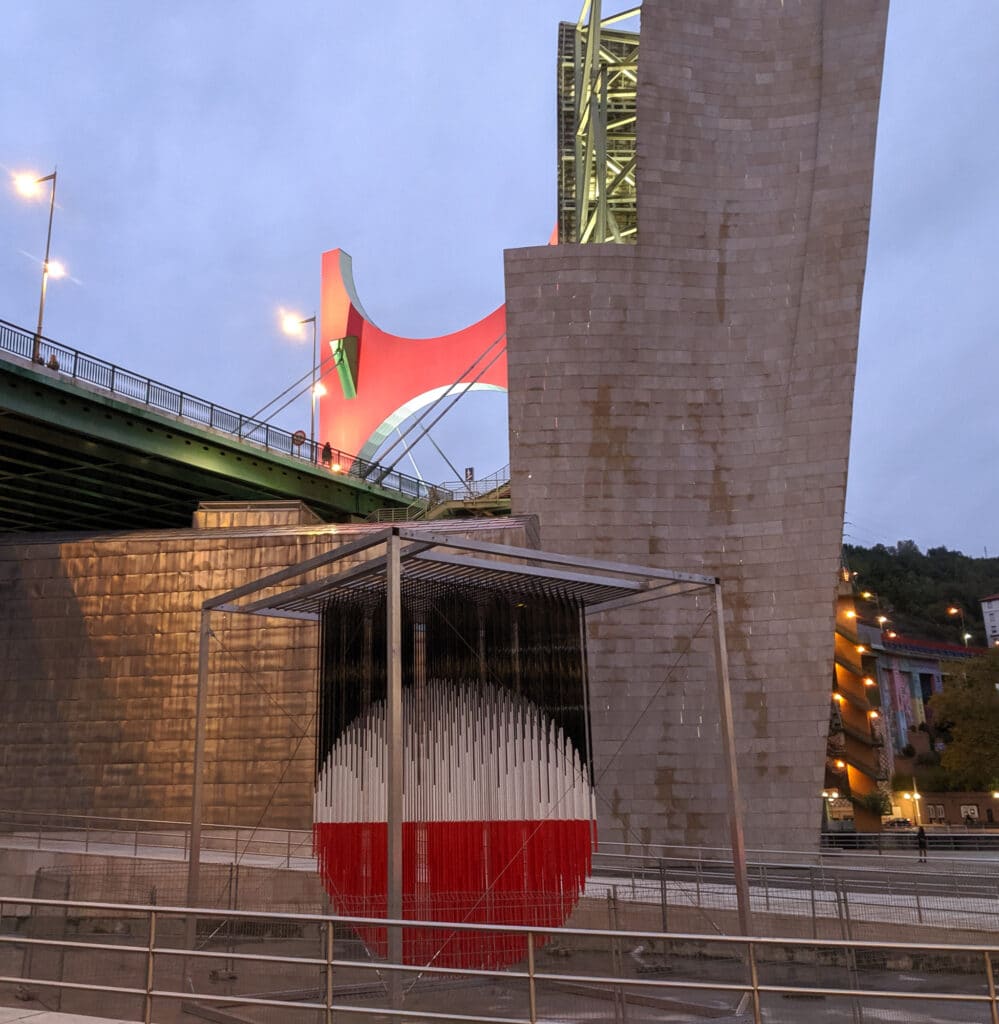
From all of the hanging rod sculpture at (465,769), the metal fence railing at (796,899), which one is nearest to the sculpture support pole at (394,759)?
the hanging rod sculpture at (465,769)

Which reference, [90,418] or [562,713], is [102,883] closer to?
[562,713]

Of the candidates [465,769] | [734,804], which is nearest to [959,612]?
[734,804]

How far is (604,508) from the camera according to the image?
92.0ft

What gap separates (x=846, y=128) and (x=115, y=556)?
25129 mm

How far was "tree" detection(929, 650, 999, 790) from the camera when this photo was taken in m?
50.6

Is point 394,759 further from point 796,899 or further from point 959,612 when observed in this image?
point 959,612

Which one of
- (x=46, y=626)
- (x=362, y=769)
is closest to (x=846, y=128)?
(x=362, y=769)

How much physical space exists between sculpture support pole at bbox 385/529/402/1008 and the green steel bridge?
20.6 m

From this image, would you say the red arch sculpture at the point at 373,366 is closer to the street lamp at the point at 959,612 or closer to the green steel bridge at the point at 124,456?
the green steel bridge at the point at 124,456

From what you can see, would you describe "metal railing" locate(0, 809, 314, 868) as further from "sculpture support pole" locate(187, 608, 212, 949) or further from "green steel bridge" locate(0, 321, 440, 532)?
"green steel bridge" locate(0, 321, 440, 532)

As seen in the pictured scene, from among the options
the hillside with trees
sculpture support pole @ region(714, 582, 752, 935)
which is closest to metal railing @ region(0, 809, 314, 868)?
sculpture support pole @ region(714, 582, 752, 935)

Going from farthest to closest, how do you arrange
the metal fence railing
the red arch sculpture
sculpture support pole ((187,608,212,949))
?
the red arch sculpture → the metal fence railing → sculpture support pole ((187,608,212,949))

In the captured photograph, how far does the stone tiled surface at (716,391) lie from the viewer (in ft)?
87.0

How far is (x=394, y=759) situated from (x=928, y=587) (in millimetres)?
111967
